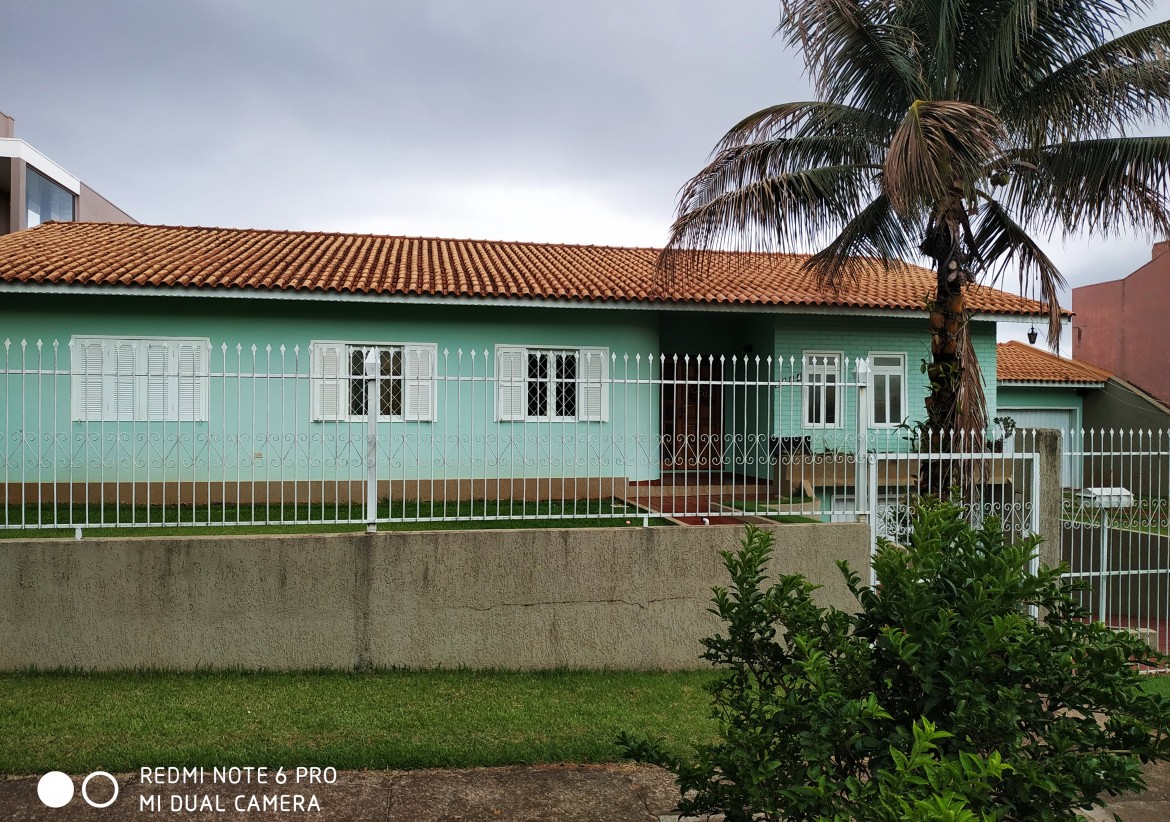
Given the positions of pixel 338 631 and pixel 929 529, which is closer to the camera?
pixel 929 529

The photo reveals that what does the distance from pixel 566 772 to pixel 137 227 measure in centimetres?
1313

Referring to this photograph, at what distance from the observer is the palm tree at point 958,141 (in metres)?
7.88

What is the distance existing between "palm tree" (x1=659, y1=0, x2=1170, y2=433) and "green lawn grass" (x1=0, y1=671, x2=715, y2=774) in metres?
4.44

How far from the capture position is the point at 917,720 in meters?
2.64

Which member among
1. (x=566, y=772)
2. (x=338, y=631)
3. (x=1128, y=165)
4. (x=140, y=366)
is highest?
(x=1128, y=165)

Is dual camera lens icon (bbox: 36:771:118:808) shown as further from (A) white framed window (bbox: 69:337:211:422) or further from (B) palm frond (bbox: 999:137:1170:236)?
(B) palm frond (bbox: 999:137:1170:236)

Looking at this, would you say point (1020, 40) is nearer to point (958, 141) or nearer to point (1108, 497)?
point (958, 141)

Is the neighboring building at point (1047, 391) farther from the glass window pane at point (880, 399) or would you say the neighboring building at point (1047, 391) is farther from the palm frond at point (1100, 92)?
the palm frond at point (1100, 92)

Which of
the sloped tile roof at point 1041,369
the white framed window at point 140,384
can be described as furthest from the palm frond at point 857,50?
the sloped tile roof at point 1041,369

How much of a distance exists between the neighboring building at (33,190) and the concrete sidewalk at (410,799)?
57.6 feet

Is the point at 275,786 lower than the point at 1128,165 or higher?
lower

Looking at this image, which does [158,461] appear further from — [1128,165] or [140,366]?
[1128,165]

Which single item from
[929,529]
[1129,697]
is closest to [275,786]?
[929,529]

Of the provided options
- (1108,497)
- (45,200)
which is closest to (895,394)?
(1108,497)
